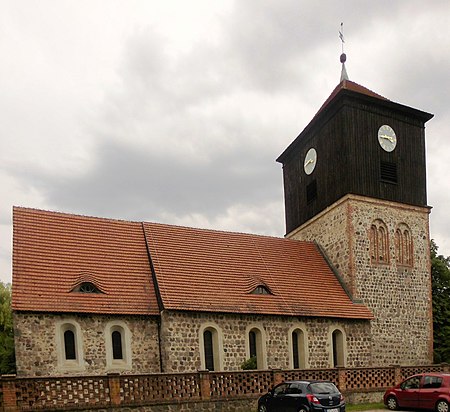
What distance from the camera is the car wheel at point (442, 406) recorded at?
14798mm

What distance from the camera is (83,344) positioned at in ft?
58.1

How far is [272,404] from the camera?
1427 centimetres

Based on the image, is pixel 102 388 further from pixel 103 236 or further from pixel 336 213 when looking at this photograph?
pixel 336 213

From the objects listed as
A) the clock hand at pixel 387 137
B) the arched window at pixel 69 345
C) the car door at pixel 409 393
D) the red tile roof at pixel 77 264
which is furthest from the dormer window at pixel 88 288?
the clock hand at pixel 387 137

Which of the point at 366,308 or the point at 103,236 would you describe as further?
the point at 366,308

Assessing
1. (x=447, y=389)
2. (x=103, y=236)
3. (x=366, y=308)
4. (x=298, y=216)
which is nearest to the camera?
(x=447, y=389)

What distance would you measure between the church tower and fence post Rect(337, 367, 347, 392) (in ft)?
20.3

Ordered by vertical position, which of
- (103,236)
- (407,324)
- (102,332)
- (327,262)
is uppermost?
(103,236)

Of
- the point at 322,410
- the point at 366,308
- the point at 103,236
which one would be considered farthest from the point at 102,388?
the point at 366,308

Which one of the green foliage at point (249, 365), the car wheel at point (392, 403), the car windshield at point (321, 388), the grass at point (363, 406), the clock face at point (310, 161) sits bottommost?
the grass at point (363, 406)

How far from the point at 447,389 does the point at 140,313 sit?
11743 millimetres

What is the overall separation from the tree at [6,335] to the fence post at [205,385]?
14.9 m

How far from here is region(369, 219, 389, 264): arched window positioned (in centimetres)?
2525

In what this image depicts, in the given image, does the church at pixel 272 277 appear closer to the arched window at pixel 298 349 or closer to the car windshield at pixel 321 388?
the arched window at pixel 298 349
